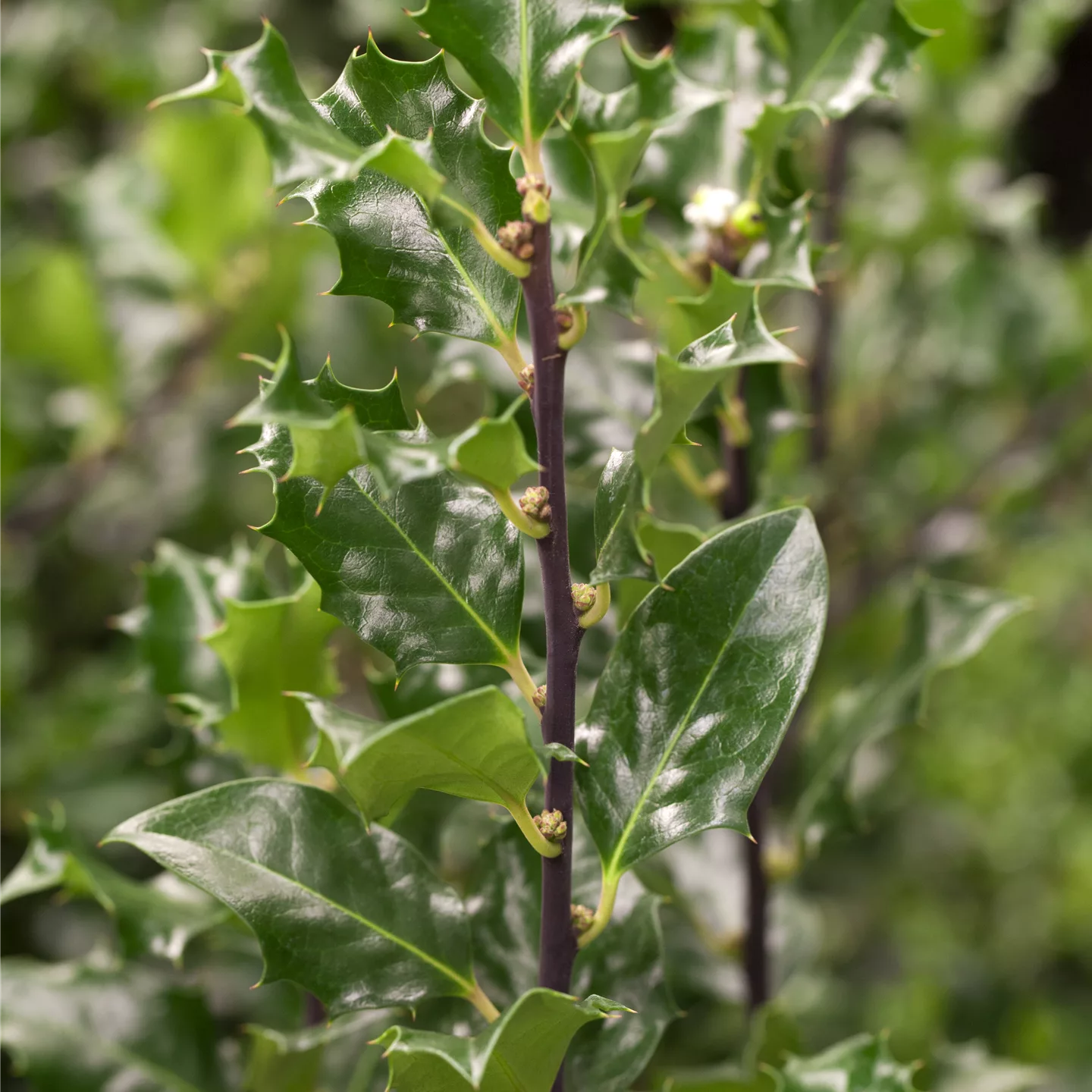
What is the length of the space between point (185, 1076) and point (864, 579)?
844mm

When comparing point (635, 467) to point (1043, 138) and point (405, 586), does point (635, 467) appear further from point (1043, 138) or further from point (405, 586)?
point (1043, 138)

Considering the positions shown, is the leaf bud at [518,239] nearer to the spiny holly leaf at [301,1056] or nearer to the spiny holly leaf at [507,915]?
the spiny holly leaf at [507,915]

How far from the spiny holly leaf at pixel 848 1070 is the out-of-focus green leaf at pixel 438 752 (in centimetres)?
25

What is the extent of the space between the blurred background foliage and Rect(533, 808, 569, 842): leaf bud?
48 centimetres

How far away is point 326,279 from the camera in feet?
4.91

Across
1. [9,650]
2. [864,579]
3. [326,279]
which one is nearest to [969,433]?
[864,579]

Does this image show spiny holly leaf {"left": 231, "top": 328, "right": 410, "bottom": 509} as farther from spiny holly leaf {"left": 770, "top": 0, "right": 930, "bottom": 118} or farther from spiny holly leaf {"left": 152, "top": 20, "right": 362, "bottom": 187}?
spiny holly leaf {"left": 770, "top": 0, "right": 930, "bottom": 118}

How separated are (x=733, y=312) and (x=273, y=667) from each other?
0.32 metres

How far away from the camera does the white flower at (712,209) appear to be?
0.66 m

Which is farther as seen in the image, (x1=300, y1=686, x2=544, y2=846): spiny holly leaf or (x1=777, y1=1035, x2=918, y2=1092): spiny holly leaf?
(x1=777, y1=1035, x2=918, y2=1092): spiny holly leaf

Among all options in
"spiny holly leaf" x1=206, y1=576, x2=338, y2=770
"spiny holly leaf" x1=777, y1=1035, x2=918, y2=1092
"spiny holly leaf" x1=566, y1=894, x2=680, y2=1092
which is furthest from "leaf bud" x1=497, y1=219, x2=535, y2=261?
"spiny holly leaf" x1=777, y1=1035, x2=918, y2=1092

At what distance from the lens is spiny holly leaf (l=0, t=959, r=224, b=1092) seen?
667 mm

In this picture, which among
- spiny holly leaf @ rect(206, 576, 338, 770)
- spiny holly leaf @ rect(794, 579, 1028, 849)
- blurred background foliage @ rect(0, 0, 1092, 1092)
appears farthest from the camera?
blurred background foliage @ rect(0, 0, 1092, 1092)

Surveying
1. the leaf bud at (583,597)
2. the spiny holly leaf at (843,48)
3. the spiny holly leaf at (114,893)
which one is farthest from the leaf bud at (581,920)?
the spiny holly leaf at (843,48)
